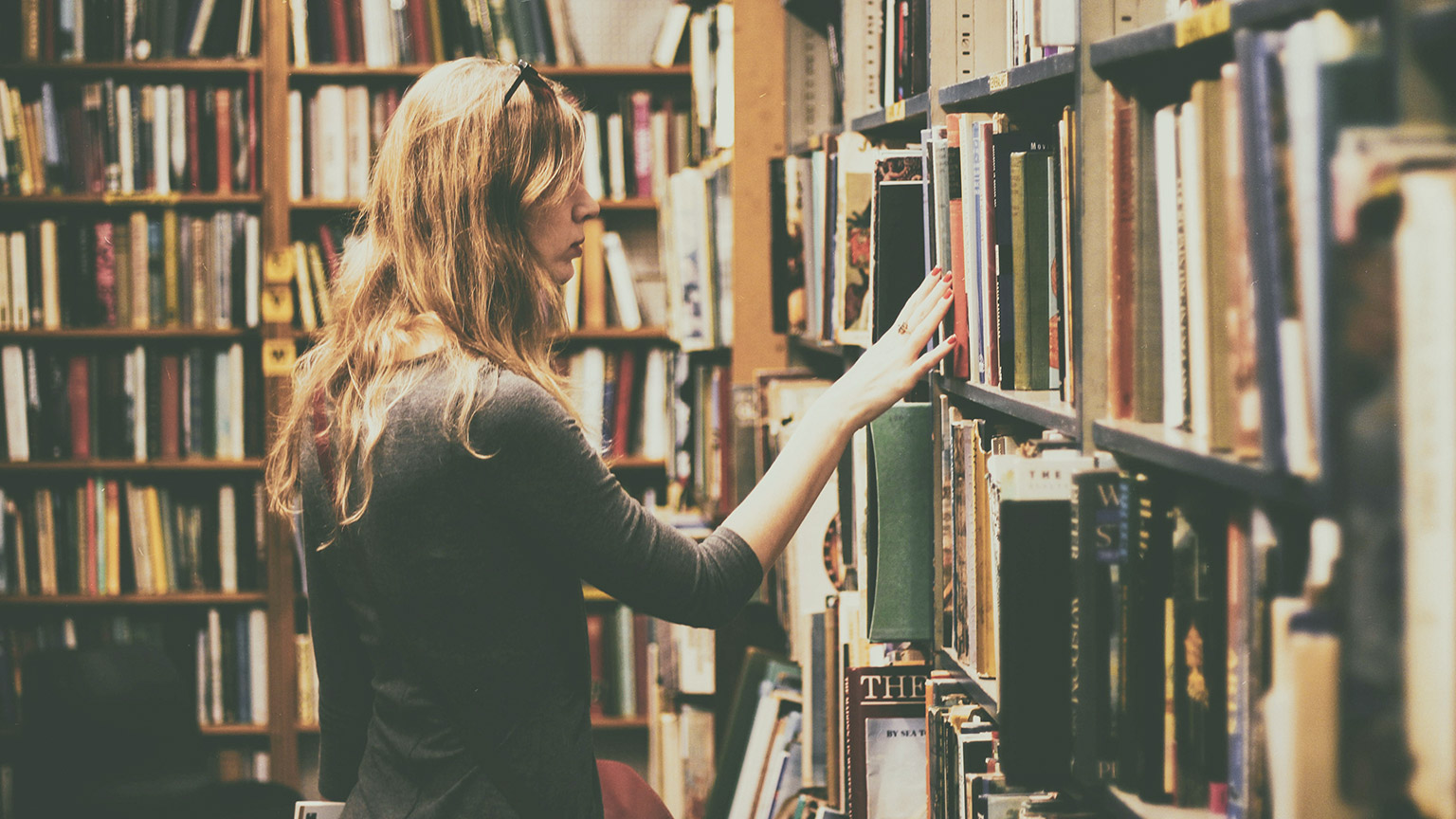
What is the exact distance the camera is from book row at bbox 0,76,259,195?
3108mm

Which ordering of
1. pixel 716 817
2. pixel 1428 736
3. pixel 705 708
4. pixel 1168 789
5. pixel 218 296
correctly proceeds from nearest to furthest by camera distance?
1. pixel 1428 736
2. pixel 1168 789
3. pixel 716 817
4. pixel 705 708
5. pixel 218 296

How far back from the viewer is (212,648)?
10.7ft

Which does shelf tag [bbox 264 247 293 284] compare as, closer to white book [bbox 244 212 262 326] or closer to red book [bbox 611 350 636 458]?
white book [bbox 244 212 262 326]

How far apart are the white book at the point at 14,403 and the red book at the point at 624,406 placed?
1546mm

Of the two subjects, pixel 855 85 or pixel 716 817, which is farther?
pixel 716 817

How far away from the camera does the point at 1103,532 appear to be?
33.9 inches

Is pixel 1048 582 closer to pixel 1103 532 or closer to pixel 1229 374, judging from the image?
pixel 1103 532

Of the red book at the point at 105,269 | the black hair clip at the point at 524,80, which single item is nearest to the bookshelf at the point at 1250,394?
the black hair clip at the point at 524,80

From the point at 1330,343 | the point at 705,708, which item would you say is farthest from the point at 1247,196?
the point at 705,708

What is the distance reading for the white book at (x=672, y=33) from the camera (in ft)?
10.7

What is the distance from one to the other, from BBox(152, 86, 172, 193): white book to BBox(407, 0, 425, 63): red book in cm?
66

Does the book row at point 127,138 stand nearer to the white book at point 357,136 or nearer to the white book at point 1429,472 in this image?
the white book at point 357,136

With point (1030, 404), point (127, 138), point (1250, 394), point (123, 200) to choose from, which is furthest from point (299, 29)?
point (1250, 394)

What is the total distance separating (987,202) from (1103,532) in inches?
16.2
